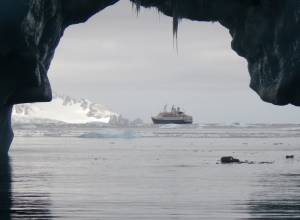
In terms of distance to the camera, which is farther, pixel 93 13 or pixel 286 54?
pixel 93 13

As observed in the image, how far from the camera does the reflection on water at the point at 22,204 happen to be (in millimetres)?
23875

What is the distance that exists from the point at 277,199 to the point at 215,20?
18.8 meters

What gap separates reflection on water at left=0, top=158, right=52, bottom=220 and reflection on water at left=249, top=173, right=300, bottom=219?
17.9 feet

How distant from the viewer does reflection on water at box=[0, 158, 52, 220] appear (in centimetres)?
2388

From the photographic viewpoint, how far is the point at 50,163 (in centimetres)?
4859

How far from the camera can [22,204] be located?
26.5 meters

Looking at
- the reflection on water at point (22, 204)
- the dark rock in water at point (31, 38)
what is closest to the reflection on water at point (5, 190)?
the reflection on water at point (22, 204)

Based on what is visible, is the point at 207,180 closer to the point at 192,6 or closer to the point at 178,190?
the point at 178,190

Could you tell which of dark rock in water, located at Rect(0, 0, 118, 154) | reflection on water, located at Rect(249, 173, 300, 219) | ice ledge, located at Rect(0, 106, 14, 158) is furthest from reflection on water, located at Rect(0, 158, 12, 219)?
reflection on water, located at Rect(249, 173, 300, 219)

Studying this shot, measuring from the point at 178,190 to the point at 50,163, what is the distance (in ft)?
59.7

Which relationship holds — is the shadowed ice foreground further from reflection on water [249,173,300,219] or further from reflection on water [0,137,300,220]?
reflection on water [249,173,300,219]

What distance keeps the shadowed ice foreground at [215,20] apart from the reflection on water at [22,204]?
7266mm

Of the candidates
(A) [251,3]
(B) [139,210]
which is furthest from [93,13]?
(B) [139,210]

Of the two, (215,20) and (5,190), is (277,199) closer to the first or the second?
(5,190)
